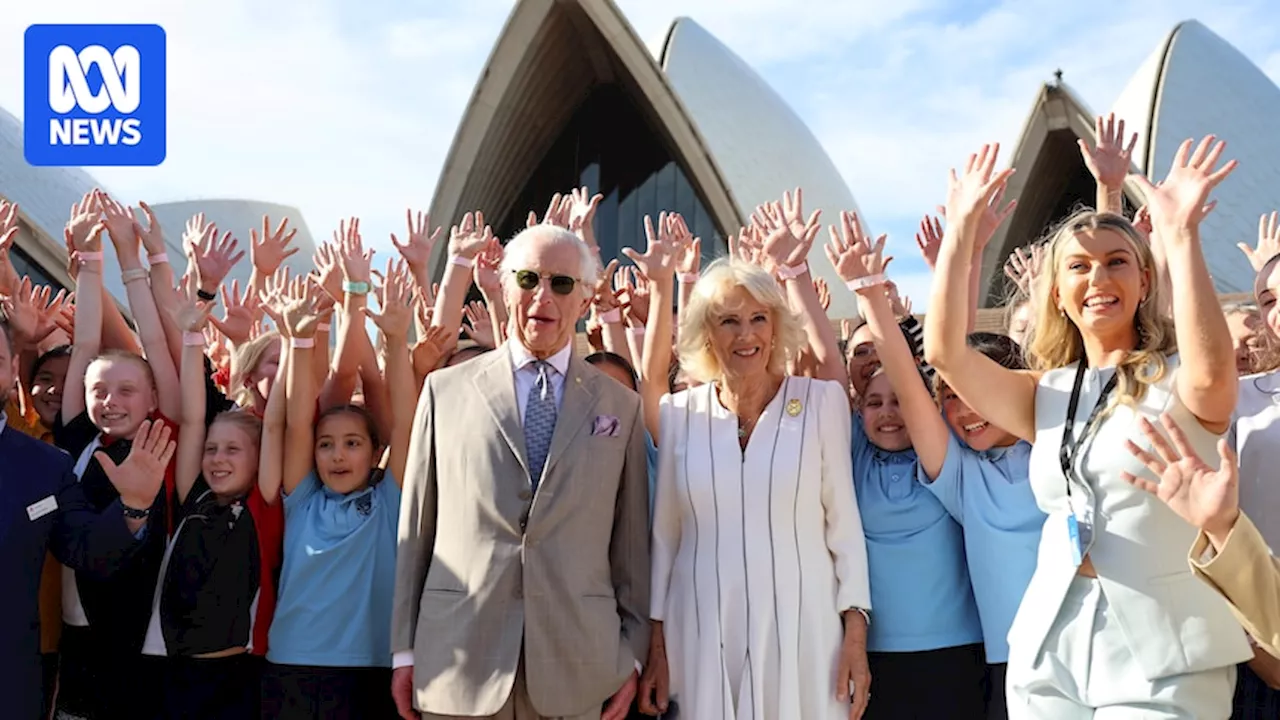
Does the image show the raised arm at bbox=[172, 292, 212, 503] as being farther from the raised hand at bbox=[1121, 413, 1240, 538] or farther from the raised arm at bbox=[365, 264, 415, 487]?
the raised hand at bbox=[1121, 413, 1240, 538]

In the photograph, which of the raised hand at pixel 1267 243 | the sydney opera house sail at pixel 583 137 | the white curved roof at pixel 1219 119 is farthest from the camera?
the white curved roof at pixel 1219 119

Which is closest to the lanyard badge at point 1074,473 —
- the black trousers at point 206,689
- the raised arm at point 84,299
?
the black trousers at point 206,689

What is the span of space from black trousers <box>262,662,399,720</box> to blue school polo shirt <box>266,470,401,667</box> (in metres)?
0.03

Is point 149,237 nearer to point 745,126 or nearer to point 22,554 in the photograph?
point 22,554

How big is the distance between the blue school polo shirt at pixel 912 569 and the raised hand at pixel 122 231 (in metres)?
2.78

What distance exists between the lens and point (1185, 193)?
77.2 inches

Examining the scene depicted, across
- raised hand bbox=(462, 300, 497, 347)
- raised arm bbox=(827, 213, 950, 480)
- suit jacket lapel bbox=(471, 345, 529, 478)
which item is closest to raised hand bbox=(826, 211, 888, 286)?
raised arm bbox=(827, 213, 950, 480)

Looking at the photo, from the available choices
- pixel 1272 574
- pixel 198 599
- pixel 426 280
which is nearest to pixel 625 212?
pixel 426 280

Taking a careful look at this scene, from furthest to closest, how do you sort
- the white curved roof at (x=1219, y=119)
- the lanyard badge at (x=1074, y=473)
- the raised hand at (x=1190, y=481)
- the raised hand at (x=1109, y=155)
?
1. the white curved roof at (x=1219, y=119)
2. the raised hand at (x=1109, y=155)
3. the lanyard badge at (x=1074, y=473)
4. the raised hand at (x=1190, y=481)

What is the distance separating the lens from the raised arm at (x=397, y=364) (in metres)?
3.27

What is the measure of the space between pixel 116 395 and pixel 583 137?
478 inches

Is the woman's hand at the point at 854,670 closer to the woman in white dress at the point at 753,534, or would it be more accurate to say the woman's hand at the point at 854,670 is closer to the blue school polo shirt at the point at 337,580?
the woman in white dress at the point at 753,534

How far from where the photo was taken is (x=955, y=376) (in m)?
2.30

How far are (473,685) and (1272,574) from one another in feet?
5.65
